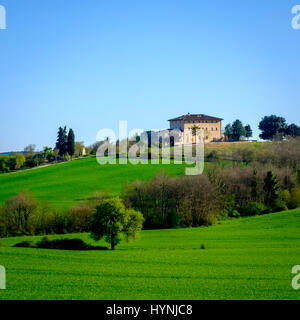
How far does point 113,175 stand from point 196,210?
30274 millimetres

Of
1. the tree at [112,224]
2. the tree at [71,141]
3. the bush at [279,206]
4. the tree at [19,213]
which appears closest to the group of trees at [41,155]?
the tree at [71,141]

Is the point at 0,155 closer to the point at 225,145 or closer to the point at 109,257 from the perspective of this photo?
the point at 225,145

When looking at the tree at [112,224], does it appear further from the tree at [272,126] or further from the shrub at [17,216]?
the tree at [272,126]

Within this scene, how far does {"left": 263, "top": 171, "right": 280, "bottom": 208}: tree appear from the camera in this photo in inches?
2461

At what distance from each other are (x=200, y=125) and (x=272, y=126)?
21037 millimetres

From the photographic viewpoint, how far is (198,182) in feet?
190

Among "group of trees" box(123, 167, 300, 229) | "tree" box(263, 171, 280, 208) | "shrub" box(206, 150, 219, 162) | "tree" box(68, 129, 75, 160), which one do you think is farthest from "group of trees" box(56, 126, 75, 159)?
"tree" box(263, 171, 280, 208)

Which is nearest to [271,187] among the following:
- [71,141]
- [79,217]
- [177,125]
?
[79,217]

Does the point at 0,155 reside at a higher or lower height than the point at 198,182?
higher

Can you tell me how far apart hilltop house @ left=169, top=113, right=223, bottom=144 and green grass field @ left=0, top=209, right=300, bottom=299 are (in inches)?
3339

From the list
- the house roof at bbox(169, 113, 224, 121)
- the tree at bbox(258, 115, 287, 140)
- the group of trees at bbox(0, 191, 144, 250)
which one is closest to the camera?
the group of trees at bbox(0, 191, 144, 250)

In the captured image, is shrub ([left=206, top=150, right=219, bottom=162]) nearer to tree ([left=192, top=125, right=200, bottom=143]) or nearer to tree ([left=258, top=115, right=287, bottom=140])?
tree ([left=192, top=125, right=200, bottom=143])
